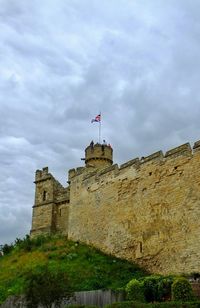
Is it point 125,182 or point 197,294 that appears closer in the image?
point 197,294

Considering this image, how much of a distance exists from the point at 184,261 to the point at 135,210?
4.83 m

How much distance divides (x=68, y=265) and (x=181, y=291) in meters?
11.0

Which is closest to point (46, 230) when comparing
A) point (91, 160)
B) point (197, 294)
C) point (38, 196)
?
point (38, 196)

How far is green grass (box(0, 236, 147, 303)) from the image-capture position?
955 inches

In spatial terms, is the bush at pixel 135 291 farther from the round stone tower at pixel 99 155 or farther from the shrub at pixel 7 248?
the round stone tower at pixel 99 155

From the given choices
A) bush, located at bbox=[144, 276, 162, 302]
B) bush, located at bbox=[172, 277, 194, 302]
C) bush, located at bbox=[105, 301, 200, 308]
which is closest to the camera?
bush, located at bbox=[105, 301, 200, 308]

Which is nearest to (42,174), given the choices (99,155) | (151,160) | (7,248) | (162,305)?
(99,155)

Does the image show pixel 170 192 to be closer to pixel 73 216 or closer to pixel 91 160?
pixel 73 216

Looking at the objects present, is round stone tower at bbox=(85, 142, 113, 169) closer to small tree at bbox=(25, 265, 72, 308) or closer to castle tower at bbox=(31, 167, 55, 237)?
castle tower at bbox=(31, 167, 55, 237)

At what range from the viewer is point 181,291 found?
55.4 ft

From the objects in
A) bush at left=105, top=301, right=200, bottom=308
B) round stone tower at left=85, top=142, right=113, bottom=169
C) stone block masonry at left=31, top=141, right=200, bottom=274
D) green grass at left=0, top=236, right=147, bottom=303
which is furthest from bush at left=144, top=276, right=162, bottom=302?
round stone tower at left=85, top=142, right=113, bottom=169

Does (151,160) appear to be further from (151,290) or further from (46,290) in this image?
(46,290)

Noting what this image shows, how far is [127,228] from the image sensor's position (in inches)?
1092

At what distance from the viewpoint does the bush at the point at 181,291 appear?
16.8 m
